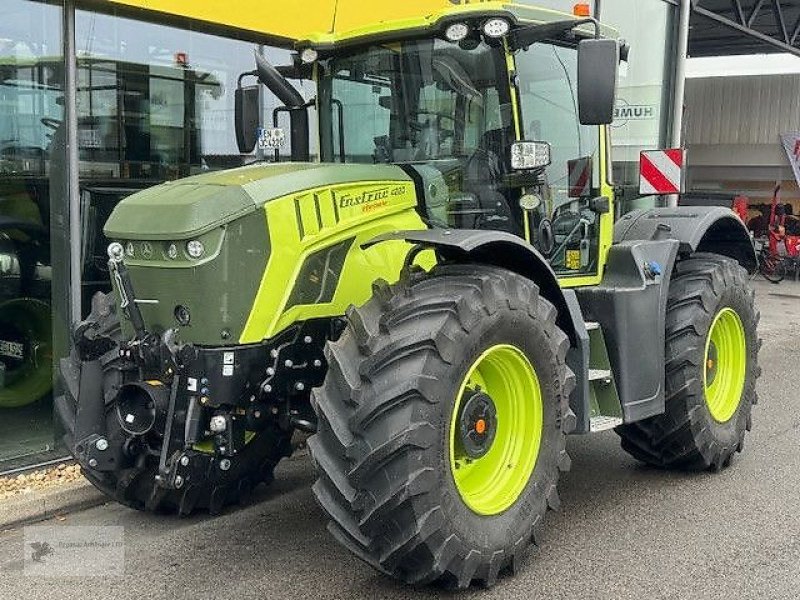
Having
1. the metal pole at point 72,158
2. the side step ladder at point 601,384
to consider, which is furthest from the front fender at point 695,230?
the metal pole at point 72,158

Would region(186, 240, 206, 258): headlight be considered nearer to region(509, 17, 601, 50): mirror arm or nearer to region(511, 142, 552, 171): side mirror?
region(511, 142, 552, 171): side mirror

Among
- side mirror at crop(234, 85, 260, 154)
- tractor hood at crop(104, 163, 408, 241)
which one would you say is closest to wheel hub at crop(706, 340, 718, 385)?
tractor hood at crop(104, 163, 408, 241)

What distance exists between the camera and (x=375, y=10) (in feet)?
24.1

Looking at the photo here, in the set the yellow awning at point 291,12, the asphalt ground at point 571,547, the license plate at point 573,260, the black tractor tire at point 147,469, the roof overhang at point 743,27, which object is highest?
the roof overhang at point 743,27

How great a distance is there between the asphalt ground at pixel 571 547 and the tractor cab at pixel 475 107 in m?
1.41

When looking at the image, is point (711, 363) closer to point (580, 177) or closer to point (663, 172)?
point (580, 177)

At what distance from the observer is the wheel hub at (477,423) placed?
3805 millimetres

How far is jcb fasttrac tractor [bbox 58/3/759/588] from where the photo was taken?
3480 mm

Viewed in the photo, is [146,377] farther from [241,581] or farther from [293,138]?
[293,138]

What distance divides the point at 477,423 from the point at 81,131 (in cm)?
358

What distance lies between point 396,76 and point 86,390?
2144 mm

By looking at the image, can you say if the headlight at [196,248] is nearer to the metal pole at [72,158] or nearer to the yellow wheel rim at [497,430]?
the yellow wheel rim at [497,430]

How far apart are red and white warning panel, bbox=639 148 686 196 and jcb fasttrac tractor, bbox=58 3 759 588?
2.98 m

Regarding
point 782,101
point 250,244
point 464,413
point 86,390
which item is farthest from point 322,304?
point 782,101
